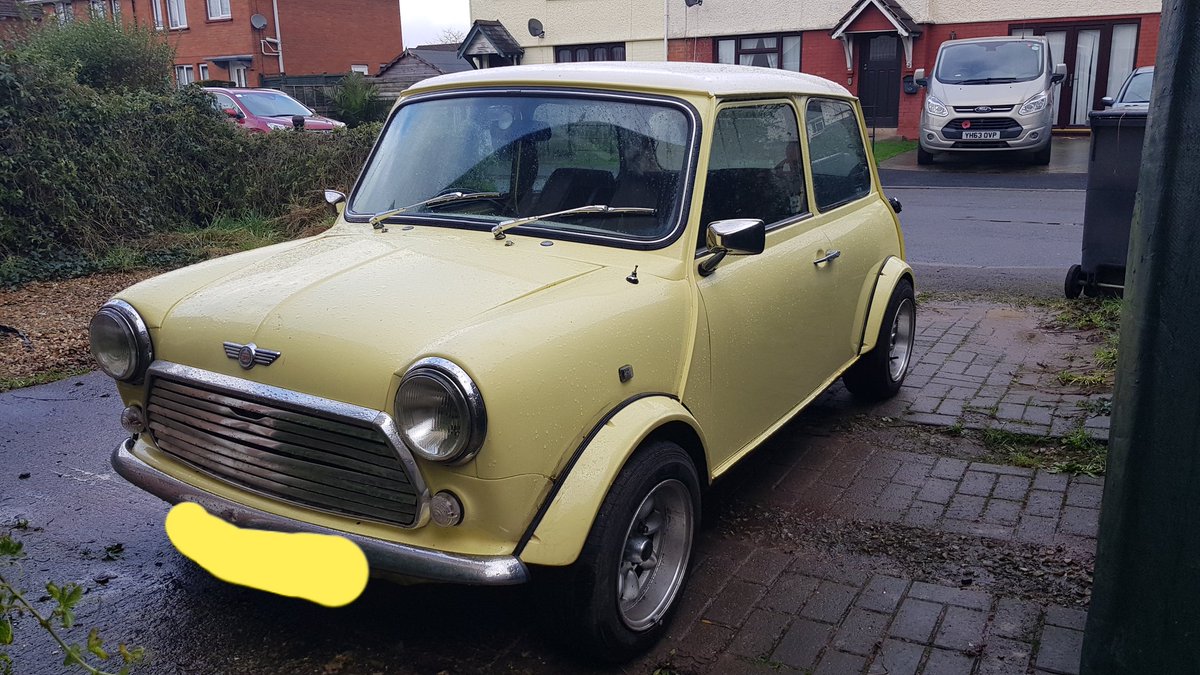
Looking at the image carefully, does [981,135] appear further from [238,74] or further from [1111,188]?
[238,74]

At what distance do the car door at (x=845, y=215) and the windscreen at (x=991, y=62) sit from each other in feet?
45.9

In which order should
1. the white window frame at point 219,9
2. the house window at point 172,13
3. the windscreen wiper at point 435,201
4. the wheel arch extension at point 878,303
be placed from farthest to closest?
the house window at point 172,13 < the white window frame at point 219,9 < the wheel arch extension at point 878,303 < the windscreen wiper at point 435,201

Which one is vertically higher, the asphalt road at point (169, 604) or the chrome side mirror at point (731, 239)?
the chrome side mirror at point (731, 239)

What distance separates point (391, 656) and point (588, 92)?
2.15 metres

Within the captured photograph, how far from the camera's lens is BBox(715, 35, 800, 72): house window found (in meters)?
26.9

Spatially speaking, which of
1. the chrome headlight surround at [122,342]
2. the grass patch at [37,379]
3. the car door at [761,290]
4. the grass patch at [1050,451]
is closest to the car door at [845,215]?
the car door at [761,290]

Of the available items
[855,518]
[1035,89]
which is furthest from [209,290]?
[1035,89]

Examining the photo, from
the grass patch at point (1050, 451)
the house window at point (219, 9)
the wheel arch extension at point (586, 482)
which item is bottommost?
the grass patch at point (1050, 451)

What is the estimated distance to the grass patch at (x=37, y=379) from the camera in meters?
6.18

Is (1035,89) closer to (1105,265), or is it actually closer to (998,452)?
(1105,265)

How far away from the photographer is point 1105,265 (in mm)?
7289

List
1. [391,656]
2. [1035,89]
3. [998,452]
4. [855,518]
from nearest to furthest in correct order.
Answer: [391,656], [855,518], [998,452], [1035,89]

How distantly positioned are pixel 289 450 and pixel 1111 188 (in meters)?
6.31

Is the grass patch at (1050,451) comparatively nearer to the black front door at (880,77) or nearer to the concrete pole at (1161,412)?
the concrete pole at (1161,412)
